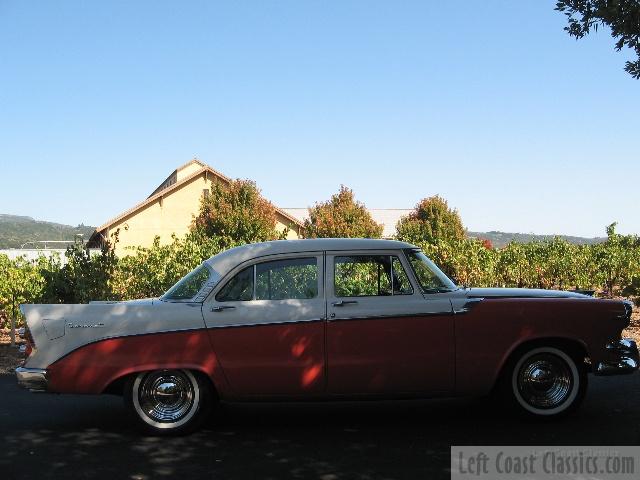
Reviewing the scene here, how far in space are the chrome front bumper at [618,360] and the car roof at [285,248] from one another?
6.99 ft

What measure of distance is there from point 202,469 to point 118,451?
0.94 m

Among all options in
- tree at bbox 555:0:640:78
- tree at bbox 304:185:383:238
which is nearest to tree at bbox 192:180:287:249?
tree at bbox 304:185:383:238

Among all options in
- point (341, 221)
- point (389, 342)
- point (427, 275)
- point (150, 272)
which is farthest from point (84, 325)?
point (341, 221)

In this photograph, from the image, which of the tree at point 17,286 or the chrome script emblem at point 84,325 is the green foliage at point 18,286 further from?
the chrome script emblem at point 84,325

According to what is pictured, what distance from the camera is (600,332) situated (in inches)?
267

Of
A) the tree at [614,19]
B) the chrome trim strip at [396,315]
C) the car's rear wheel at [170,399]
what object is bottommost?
the car's rear wheel at [170,399]

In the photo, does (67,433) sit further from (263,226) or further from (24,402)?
(263,226)

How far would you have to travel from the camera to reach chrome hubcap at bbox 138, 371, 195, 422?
6.46 metres

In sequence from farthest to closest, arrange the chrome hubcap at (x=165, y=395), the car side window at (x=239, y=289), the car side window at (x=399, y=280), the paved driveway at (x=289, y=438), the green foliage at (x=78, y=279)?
the green foliage at (x=78, y=279) → the car side window at (x=399, y=280) → the car side window at (x=239, y=289) → the chrome hubcap at (x=165, y=395) → the paved driveway at (x=289, y=438)

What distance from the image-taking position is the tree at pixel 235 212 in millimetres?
39094

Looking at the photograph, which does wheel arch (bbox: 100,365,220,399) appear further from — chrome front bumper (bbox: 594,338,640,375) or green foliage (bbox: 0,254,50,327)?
green foliage (bbox: 0,254,50,327)

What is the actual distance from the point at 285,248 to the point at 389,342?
4.30 feet

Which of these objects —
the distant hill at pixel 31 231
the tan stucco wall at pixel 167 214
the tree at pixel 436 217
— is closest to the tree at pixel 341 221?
the tan stucco wall at pixel 167 214

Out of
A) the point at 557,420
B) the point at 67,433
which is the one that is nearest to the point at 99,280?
the point at 67,433
